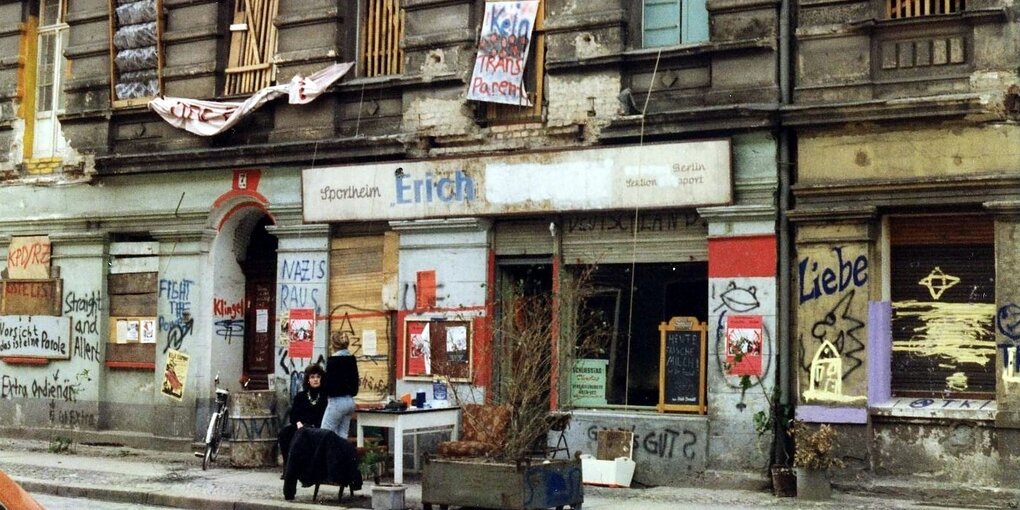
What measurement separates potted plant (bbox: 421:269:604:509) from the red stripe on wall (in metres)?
1.82

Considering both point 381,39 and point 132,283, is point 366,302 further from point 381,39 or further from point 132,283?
point 132,283

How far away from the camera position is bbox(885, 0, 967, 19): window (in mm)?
14273

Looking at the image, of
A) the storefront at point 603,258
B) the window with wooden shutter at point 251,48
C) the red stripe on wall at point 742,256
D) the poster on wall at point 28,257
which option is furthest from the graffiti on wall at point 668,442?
the poster on wall at point 28,257

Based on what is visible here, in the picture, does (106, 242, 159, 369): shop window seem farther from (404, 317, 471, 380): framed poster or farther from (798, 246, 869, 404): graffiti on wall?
(798, 246, 869, 404): graffiti on wall

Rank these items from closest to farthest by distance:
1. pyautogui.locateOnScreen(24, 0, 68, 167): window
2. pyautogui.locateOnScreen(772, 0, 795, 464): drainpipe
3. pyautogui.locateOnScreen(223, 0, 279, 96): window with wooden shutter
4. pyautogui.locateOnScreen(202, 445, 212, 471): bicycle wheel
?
pyautogui.locateOnScreen(772, 0, 795, 464): drainpipe
pyautogui.locateOnScreen(202, 445, 212, 471): bicycle wheel
pyautogui.locateOnScreen(223, 0, 279, 96): window with wooden shutter
pyautogui.locateOnScreen(24, 0, 68, 167): window

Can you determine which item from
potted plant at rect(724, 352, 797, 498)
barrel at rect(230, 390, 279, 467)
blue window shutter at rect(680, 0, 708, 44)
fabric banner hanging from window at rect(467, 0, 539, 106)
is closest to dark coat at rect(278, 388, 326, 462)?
barrel at rect(230, 390, 279, 467)

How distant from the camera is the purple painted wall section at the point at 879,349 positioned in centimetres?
1438

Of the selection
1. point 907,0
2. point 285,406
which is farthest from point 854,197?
point 285,406

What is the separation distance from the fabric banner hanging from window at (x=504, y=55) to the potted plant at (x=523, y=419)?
256 centimetres

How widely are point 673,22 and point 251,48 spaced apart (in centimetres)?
686

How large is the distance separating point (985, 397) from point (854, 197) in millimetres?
2590

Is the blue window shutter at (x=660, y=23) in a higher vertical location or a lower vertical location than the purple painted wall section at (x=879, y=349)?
higher

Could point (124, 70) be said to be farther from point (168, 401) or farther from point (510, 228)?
point (510, 228)

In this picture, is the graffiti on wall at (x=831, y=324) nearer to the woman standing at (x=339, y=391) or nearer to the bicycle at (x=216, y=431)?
the woman standing at (x=339, y=391)
